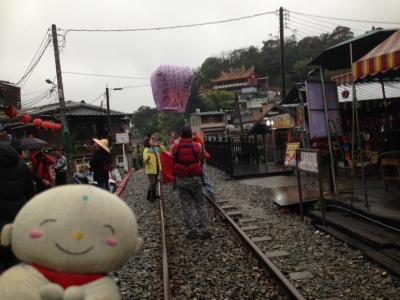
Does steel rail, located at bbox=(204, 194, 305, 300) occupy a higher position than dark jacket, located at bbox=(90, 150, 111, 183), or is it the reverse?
dark jacket, located at bbox=(90, 150, 111, 183)

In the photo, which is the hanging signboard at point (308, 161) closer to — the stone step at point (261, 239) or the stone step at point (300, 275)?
the stone step at point (261, 239)

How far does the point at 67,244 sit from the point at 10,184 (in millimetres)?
1838

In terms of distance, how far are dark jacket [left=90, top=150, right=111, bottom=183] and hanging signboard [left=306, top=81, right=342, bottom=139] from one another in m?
4.40

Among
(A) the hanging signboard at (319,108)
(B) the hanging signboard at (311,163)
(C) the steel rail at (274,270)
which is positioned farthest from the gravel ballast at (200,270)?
(A) the hanging signboard at (319,108)

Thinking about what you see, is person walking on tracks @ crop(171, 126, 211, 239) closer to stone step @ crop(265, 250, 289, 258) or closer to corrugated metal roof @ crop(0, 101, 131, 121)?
stone step @ crop(265, 250, 289, 258)

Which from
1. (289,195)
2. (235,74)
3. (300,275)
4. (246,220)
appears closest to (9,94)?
(246,220)

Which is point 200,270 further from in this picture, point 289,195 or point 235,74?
point 235,74

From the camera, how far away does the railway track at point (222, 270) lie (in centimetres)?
421

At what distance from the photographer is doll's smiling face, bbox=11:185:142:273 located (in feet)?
6.94

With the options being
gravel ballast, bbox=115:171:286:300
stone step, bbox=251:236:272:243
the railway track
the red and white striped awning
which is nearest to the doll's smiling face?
the railway track

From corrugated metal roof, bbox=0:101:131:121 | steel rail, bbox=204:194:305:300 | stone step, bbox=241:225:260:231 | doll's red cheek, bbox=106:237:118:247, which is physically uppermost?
corrugated metal roof, bbox=0:101:131:121

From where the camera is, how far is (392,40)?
538cm

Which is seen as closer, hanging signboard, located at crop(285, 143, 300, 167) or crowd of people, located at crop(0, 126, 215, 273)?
crowd of people, located at crop(0, 126, 215, 273)

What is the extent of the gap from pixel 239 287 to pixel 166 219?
13.2ft
